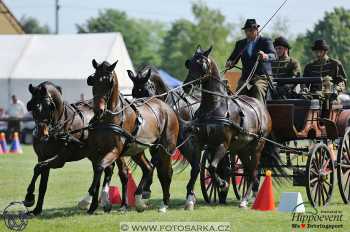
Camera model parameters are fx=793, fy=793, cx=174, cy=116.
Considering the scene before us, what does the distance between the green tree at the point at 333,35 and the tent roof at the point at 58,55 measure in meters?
33.7

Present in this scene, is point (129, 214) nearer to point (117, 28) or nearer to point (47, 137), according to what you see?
point (47, 137)

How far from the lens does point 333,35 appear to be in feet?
235

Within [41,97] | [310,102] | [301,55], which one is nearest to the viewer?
[41,97]

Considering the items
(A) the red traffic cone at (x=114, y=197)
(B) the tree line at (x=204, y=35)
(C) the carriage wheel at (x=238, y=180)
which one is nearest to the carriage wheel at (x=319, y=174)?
(C) the carriage wheel at (x=238, y=180)

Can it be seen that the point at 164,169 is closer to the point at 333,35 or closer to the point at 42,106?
the point at 42,106

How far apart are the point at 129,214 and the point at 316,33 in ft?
211

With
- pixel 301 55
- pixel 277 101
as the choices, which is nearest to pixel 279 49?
pixel 277 101

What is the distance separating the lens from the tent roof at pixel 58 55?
116 ft

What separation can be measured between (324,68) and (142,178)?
4.05 m

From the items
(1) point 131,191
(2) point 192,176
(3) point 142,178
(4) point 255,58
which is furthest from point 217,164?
(4) point 255,58

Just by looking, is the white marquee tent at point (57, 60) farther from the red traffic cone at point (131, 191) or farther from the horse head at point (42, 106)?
the horse head at point (42, 106)

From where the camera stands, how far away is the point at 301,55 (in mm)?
69938

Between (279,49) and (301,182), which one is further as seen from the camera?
(279,49)

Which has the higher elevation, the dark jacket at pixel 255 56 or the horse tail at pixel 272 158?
the dark jacket at pixel 255 56
